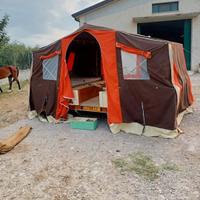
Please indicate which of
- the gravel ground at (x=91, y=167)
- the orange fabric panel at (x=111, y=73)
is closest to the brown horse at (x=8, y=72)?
the gravel ground at (x=91, y=167)

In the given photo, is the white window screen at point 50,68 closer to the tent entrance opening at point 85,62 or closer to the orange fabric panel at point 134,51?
the tent entrance opening at point 85,62

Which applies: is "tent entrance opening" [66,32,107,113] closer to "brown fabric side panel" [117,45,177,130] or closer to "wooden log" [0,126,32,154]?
"brown fabric side panel" [117,45,177,130]

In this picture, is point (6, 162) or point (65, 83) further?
point (65, 83)

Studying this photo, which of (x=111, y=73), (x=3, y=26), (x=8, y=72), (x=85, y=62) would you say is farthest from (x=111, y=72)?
(x=3, y=26)

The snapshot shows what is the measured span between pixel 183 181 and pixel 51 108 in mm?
3846

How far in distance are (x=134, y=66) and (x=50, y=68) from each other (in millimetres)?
2293

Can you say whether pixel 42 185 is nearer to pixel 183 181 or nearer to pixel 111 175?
pixel 111 175

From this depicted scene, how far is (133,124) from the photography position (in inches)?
199

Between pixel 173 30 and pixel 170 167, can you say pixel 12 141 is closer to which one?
pixel 170 167

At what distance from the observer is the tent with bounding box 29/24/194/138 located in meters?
4.68

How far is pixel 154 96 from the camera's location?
15.7 ft

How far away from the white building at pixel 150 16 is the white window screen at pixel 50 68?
11.4 m

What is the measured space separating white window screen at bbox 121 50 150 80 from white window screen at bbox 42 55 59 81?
1822 millimetres

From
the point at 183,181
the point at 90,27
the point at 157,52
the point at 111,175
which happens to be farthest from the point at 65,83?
the point at 183,181
